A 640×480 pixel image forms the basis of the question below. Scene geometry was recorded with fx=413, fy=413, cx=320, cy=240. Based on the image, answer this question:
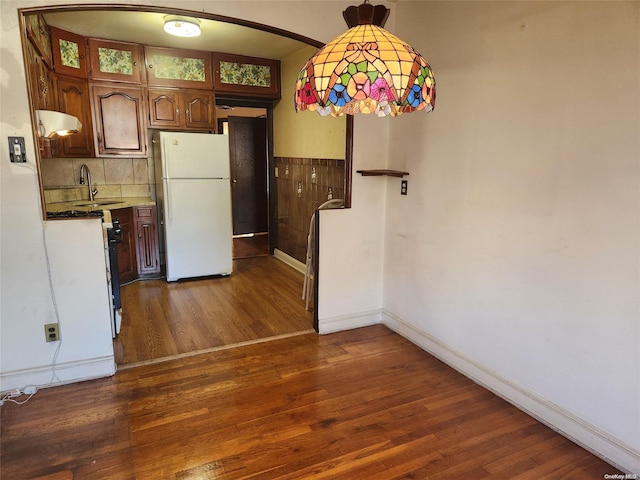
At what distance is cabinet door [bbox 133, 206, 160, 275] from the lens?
4449 millimetres

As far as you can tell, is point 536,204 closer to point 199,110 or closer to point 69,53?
point 199,110

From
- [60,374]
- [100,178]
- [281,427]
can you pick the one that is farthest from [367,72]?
[100,178]

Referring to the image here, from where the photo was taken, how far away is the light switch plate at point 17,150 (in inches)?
85.7

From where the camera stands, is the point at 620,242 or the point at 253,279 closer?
the point at 620,242

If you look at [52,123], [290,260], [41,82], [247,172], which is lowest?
[290,260]

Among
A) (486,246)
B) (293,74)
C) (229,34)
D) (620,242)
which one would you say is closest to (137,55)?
(229,34)

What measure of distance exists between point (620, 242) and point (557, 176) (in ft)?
1.37

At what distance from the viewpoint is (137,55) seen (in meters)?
4.28

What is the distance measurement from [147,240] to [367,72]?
3889 millimetres

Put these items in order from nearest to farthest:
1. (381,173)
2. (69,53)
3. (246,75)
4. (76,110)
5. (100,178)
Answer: (381,173) → (69,53) → (76,110) → (100,178) → (246,75)

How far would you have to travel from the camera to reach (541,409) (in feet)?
7.20

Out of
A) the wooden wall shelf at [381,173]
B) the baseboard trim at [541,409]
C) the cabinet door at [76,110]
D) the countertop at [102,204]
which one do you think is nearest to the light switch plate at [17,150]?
the countertop at [102,204]

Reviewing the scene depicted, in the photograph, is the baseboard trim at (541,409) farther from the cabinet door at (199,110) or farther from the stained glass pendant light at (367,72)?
the cabinet door at (199,110)

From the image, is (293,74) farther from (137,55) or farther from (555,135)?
(555,135)
